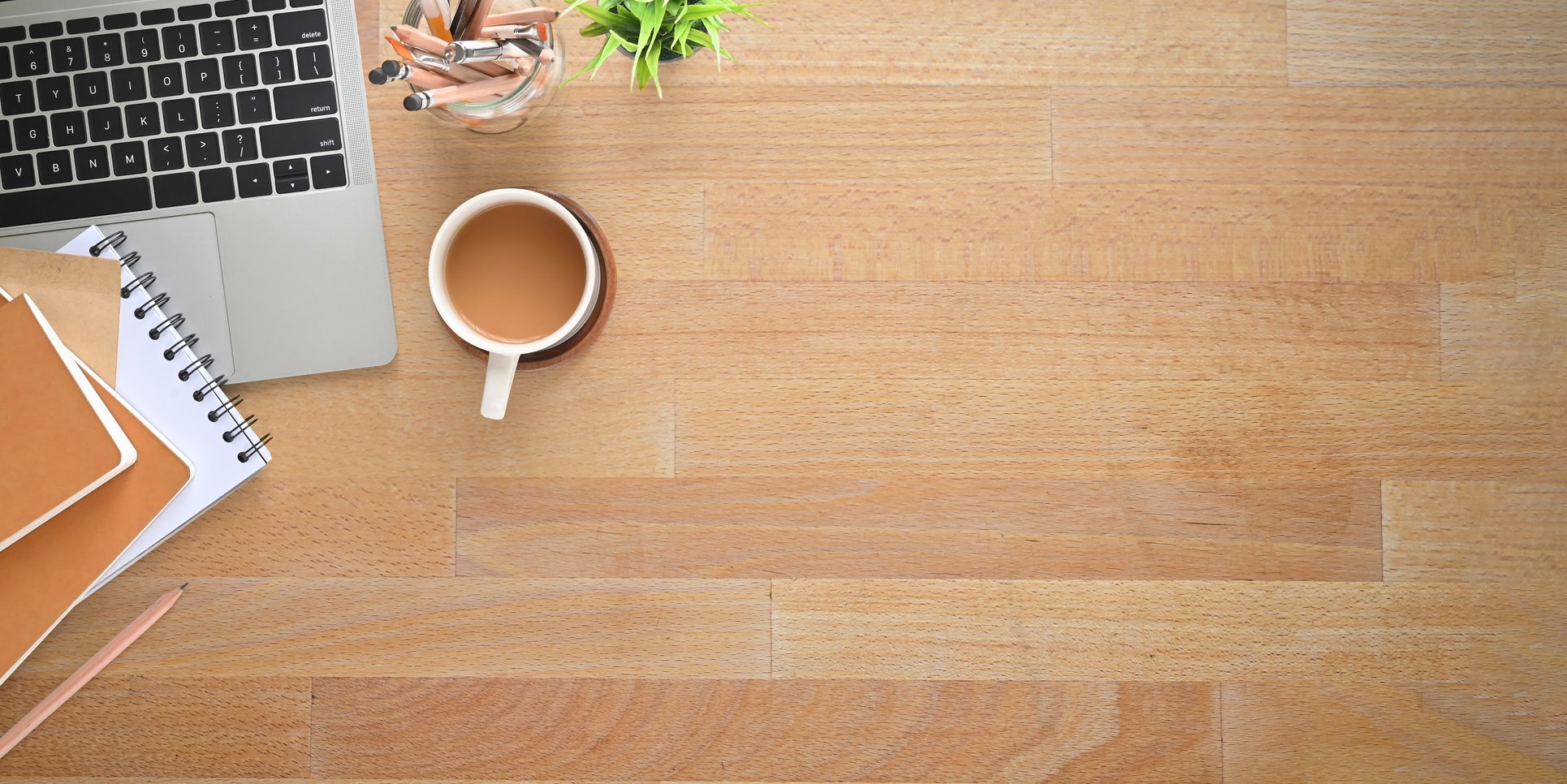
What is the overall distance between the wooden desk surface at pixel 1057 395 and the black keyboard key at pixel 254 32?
0.10 m

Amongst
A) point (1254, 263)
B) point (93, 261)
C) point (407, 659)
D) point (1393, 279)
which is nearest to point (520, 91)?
point (93, 261)

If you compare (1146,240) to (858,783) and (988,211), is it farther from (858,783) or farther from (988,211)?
(858,783)

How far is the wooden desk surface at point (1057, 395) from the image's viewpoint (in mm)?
724

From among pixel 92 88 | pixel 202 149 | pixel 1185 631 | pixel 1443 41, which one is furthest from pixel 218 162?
pixel 1443 41

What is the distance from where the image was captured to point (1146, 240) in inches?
28.6

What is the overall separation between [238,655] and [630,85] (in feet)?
1.85

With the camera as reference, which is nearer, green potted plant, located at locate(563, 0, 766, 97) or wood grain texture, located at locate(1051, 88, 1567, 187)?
green potted plant, located at locate(563, 0, 766, 97)

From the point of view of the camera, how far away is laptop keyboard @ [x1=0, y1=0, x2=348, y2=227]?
27.4 inches

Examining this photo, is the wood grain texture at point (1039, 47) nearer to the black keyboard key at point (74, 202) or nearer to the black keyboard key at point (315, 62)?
the black keyboard key at point (315, 62)

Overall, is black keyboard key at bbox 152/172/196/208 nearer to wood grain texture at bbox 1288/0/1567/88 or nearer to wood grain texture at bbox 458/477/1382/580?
wood grain texture at bbox 458/477/1382/580

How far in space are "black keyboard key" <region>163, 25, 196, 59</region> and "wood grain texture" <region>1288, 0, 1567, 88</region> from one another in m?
0.87

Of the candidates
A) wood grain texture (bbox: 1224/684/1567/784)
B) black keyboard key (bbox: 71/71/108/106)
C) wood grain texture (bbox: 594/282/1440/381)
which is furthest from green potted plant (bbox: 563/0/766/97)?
wood grain texture (bbox: 1224/684/1567/784)

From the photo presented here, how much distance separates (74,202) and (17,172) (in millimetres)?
53

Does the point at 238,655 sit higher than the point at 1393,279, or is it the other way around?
the point at 1393,279
